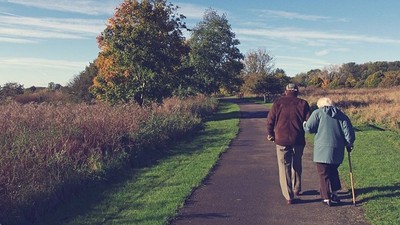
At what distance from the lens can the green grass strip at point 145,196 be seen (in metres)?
6.79

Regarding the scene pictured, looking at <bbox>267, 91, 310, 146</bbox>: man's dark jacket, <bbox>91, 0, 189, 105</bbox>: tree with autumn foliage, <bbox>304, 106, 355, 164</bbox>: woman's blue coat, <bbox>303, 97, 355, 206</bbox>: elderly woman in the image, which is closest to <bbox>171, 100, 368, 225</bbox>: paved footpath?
<bbox>303, 97, 355, 206</bbox>: elderly woman

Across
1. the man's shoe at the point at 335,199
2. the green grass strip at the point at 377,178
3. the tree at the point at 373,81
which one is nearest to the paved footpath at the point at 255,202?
the man's shoe at the point at 335,199

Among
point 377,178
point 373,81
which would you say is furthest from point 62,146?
point 373,81

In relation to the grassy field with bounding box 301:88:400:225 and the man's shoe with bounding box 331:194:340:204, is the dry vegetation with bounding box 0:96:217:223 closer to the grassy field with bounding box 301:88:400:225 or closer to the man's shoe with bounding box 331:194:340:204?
the man's shoe with bounding box 331:194:340:204

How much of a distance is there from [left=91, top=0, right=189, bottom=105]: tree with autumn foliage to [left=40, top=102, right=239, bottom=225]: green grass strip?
41.5ft

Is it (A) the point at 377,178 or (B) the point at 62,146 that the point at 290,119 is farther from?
(B) the point at 62,146

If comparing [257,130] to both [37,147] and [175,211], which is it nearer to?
[37,147]

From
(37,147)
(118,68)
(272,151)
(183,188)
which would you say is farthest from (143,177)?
(118,68)

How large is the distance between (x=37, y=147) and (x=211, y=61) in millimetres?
38696

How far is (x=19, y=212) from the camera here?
22.9 ft

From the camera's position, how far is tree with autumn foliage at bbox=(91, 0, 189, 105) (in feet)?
79.4

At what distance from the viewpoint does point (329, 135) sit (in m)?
7.25

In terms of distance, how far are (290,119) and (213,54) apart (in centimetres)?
4033

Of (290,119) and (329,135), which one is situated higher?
(290,119)
